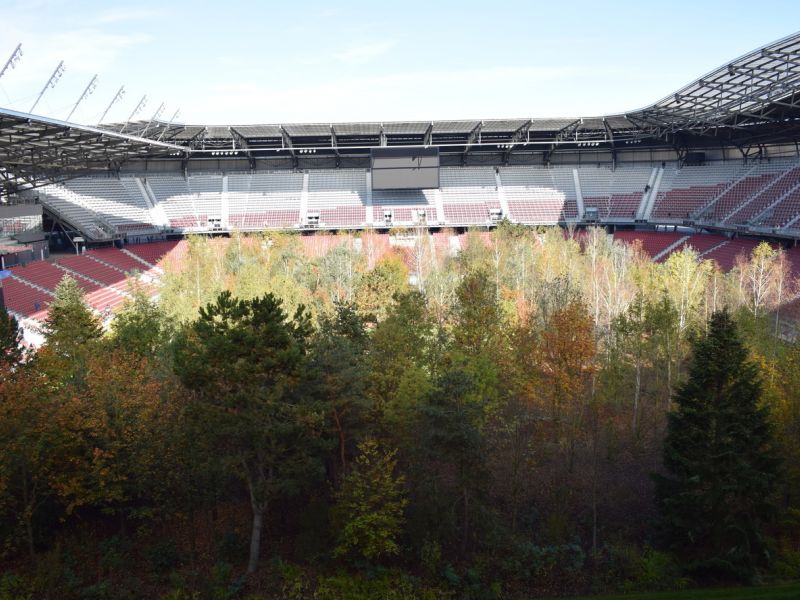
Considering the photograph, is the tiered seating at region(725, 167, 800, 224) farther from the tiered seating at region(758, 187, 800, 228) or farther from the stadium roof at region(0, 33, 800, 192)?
the stadium roof at region(0, 33, 800, 192)

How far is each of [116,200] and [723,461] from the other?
6571 centimetres

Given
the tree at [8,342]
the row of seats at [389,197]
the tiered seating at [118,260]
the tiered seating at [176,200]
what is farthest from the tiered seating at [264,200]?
the tree at [8,342]

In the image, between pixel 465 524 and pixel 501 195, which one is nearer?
pixel 465 524

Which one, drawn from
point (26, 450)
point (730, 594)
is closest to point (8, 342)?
point (26, 450)

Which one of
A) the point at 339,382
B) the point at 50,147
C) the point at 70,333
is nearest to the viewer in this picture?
the point at 339,382

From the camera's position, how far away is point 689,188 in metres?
66.4

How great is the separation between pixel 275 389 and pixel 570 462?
10780 millimetres

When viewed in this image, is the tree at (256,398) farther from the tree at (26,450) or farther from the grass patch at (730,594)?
the grass patch at (730,594)

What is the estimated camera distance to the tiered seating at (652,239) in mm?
60094

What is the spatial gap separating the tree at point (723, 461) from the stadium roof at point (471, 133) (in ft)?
100

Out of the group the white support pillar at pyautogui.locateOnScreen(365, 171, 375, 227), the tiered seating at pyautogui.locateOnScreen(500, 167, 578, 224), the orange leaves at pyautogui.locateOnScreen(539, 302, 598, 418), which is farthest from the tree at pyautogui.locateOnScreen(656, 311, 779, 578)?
the tiered seating at pyautogui.locateOnScreen(500, 167, 578, 224)

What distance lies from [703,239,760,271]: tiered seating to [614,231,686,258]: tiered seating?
589 centimetres

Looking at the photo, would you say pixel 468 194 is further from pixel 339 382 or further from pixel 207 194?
pixel 339 382

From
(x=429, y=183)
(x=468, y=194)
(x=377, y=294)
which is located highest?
(x=429, y=183)
